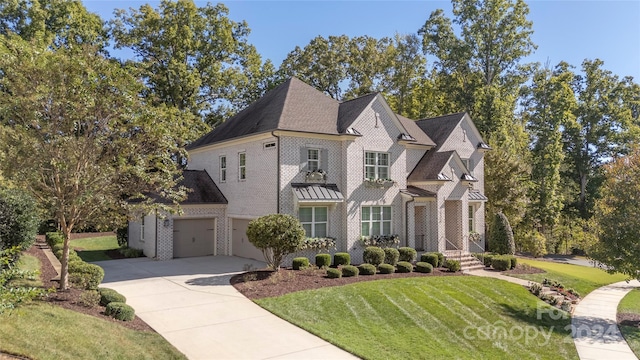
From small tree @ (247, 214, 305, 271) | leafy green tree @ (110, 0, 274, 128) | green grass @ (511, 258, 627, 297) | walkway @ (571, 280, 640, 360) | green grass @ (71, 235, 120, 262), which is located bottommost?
walkway @ (571, 280, 640, 360)

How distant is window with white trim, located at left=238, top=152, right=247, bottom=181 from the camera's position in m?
22.3

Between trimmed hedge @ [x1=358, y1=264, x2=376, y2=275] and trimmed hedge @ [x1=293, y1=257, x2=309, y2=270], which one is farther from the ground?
trimmed hedge @ [x1=293, y1=257, x2=309, y2=270]

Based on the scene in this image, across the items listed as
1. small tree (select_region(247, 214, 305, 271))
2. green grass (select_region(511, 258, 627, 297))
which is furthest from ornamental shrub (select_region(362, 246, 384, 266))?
green grass (select_region(511, 258, 627, 297))

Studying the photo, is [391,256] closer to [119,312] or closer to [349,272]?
[349,272]

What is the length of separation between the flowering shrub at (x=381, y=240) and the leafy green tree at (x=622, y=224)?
914 cm

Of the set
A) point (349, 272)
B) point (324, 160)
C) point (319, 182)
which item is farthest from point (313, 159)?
point (349, 272)

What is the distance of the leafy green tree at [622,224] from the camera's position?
14.9 metres

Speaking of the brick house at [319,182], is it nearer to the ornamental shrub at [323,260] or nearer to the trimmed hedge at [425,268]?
the ornamental shrub at [323,260]

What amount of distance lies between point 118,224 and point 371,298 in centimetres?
913

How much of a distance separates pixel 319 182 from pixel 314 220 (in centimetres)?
193

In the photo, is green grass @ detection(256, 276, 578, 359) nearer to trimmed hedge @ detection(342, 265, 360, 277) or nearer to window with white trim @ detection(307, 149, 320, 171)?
trimmed hedge @ detection(342, 265, 360, 277)

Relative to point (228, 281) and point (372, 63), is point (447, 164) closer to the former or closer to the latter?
point (228, 281)

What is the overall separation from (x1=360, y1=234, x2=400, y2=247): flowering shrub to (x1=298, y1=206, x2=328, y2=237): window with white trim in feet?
7.42

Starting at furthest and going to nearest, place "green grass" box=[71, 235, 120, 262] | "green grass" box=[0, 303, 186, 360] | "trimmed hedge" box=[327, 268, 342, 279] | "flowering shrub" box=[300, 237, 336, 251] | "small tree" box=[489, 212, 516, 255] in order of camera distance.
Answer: "small tree" box=[489, 212, 516, 255] → "green grass" box=[71, 235, 120, 262] → "flowering shrub" box=[300, 237, 336, 251] → "trimmed hedge" box=[327, 268, 342, 279] → "green grass" box=[0, 303, 186, 360]
